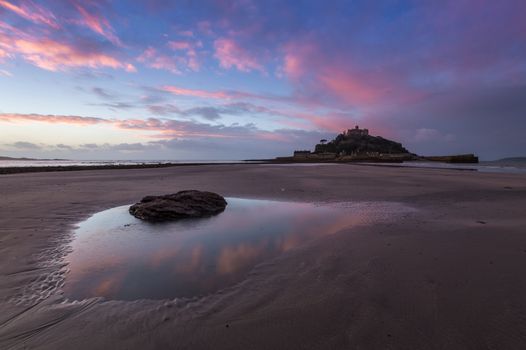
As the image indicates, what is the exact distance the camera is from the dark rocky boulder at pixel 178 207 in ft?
31.9

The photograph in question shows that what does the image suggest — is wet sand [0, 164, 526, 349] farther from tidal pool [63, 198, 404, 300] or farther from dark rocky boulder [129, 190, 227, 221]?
dark rocky boulder [129, 190, 227, 221]

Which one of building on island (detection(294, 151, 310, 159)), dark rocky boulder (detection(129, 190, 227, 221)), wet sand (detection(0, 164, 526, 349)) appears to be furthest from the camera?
building on island (detection(294, 151, 310, 159))

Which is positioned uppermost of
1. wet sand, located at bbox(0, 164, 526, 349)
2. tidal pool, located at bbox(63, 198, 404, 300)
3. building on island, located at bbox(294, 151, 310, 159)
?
building on island, located at bbox(294, 151, 310, 159)

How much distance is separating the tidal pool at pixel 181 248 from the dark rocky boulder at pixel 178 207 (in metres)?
0.46

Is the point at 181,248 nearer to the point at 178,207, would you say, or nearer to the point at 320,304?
the point at 320,304

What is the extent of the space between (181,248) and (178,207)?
3.91 metres

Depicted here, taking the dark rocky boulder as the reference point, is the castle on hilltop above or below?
above

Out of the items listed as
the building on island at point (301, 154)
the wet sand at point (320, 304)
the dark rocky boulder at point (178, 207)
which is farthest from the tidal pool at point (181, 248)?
the building on island at point (301, 154)

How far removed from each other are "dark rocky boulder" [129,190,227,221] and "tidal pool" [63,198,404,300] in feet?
1.53

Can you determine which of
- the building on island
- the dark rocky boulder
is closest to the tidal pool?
the dark rocky boulder

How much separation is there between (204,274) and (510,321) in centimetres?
441

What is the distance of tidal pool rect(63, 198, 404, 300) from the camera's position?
4605mm

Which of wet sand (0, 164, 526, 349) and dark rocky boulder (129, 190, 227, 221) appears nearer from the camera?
wet sand (0, 164, 526, 349)

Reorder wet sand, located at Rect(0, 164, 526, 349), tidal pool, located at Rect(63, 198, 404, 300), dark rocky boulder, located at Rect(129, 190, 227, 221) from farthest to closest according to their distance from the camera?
dark rocky boulder, located at Rect(129, 190, 227, 221) < tidal pool, located at Rect(63, 198, 404, 300) < wet sand, located at Rect(0, 164, 526, 349)
